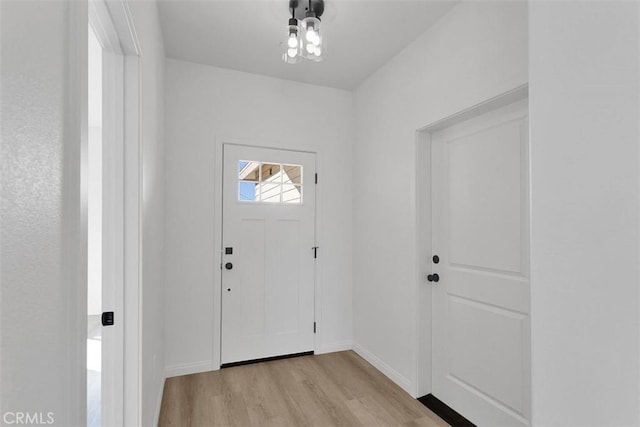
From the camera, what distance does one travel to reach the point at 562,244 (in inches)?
26.7

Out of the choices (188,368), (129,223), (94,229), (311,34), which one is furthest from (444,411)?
(94,229)

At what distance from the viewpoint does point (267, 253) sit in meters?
3.04

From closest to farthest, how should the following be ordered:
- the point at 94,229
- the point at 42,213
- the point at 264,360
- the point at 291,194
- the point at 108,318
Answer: the point at 42,213
the point at 108,318
the point at 264,360
the point at 291,194
the point at 94,229

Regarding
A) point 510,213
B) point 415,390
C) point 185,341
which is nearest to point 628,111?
point 510,213

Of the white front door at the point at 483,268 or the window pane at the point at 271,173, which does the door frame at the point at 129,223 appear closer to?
the window pane at the point at 271,173

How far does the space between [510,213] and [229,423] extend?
83.5 inches

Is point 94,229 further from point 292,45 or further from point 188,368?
point 292,45

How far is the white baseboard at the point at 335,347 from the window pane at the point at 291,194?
1.43m

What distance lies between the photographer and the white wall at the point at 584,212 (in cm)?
57

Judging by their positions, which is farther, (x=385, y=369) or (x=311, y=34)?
(x=385, y=369)

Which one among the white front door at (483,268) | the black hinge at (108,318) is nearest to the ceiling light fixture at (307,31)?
the white front door at (483,268)

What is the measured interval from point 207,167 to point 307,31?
1446 mm

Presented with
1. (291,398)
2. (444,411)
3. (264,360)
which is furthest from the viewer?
(264,360)

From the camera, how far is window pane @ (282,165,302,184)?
Result: 3.14 m
